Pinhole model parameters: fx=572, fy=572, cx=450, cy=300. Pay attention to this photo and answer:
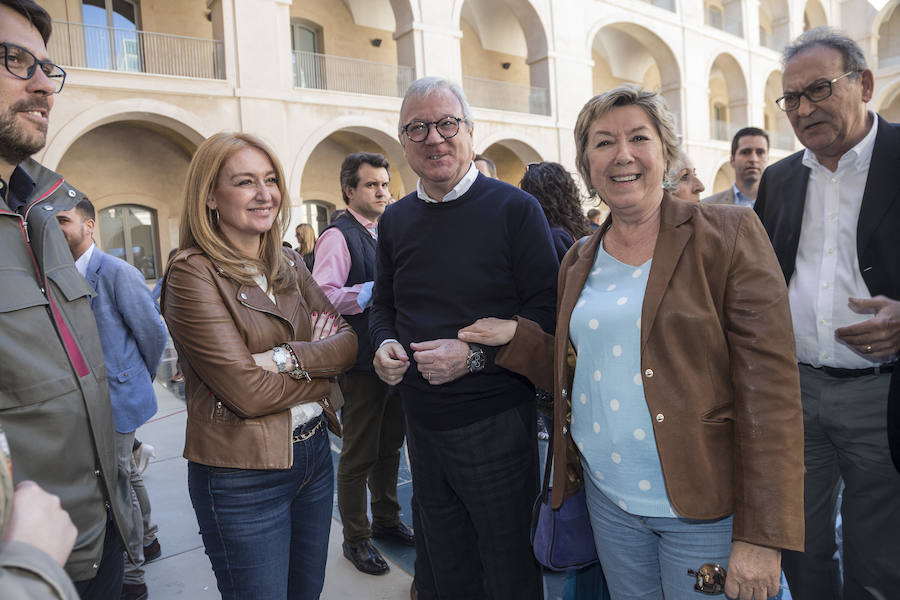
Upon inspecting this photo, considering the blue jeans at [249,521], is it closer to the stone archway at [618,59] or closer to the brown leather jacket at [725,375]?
the brown leather jacket at [725,375]

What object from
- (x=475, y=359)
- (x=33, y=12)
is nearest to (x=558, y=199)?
(x=475, y=359)

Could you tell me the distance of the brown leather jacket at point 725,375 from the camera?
1389mm

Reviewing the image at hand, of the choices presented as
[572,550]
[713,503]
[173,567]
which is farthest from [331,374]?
[173,567]

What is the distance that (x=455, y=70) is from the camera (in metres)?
14.7

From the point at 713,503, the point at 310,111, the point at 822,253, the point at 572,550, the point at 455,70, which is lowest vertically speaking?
the point at 572,550

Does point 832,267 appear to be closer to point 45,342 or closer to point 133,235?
point 45,342

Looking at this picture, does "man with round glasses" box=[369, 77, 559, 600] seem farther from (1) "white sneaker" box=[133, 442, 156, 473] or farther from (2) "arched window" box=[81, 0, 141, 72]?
(2) "arched window" box=[81, 0, 141, 72]

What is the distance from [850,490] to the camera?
2.11m

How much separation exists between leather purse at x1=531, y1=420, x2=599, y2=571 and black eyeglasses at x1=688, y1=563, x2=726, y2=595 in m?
0.41

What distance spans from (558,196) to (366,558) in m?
2.28

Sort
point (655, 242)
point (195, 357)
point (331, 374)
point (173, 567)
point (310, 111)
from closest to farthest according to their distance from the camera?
point (655, 242) < point (195, 357) < point (331, 374) < point (173, 567) < point (310, 111)

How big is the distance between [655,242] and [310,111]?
41.1ft

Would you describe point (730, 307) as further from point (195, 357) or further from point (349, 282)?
point (349, 282)

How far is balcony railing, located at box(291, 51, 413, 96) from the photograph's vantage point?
1474 cm
